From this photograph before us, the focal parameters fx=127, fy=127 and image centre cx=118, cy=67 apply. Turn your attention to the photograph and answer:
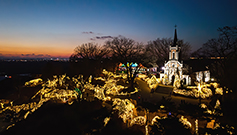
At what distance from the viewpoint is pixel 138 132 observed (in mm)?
9758

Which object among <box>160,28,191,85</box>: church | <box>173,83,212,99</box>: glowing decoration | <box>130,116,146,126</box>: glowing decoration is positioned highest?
<box>160,28,191,85</box>: church

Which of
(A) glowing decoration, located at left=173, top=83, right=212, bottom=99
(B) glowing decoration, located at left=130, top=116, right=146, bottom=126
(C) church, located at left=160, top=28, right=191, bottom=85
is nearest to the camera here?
(B) glowing decoration, located at left=130, top=116, right=146, bottom=126

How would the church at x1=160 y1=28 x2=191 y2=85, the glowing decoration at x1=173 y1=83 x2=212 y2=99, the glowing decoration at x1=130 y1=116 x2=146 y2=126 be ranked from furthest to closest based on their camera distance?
the church at x1=160 y1=28 x2=191 y2=85, the glowing decoration at x1=173 y1=83 x2=212 y2=99, the glowing decoration at x1=130 y1=116 x2=146 y2=126

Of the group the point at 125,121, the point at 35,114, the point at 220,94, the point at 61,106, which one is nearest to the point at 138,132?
the point at 125,121

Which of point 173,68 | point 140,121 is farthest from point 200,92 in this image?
point 140,121

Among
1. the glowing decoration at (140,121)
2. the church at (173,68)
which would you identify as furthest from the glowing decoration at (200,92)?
the glowing decoration at (140,121)

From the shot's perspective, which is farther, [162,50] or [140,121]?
[162,50]

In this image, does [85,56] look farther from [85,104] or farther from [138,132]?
[138,132]

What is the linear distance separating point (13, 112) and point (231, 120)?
19351 millimetres

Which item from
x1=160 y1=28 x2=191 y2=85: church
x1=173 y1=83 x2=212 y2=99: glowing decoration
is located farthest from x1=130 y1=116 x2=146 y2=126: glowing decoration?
x1=160 y1=28 x2=191 y2=85: church

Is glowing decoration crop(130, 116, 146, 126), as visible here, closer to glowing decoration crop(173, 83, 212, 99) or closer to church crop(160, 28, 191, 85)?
glowing decoration crop(173, 83, 212, 99)

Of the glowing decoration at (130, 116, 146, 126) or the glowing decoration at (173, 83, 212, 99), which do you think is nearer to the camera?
the glowing decoration at (130, 116, 146, 126)

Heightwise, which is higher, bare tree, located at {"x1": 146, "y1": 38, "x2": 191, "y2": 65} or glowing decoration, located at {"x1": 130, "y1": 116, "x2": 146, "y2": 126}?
bare tree, located at {"x1": 146, "y1": 38, "x2": 191, "y2": 65}

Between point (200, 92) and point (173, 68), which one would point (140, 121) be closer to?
point (200, 92)
